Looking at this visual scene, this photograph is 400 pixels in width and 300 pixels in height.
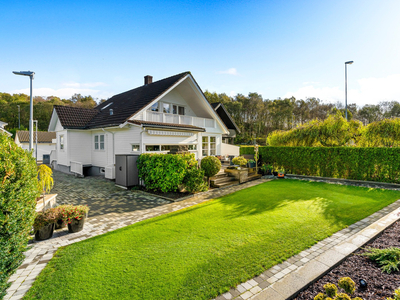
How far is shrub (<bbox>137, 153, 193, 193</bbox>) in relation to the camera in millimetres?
9055

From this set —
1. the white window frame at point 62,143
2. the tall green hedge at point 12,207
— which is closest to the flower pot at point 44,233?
the tall green hedge at point 12,207

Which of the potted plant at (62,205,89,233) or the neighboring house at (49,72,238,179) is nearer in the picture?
the potted plant at (62,205,89,233)

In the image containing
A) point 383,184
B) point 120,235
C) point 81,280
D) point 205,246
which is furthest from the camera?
point 383,184

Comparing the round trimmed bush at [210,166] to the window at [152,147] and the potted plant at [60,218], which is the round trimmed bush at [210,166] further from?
the potted plant at [60,218]

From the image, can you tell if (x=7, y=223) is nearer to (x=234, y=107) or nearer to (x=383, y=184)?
(x=383, y=184)

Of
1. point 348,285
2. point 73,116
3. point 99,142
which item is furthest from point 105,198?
point 73,116

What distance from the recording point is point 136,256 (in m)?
4.10

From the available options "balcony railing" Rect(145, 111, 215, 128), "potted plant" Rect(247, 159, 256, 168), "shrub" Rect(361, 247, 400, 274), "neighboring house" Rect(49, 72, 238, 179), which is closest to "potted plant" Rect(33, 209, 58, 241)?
"neighboring house" Rect(49, 72, 238, 179)

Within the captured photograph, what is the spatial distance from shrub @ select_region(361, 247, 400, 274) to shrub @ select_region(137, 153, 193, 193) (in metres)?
6.78

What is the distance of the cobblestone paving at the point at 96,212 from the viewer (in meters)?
3.65

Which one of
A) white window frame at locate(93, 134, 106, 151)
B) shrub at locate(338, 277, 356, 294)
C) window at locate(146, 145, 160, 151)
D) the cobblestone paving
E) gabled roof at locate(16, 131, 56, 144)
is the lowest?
the cobblestone paving

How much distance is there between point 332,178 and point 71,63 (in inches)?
811

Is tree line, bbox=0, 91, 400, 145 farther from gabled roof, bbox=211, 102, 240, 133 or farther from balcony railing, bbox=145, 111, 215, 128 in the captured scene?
balcony railing, bbox=145, 111, 215, 128

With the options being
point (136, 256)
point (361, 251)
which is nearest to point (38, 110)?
point (136, 256)
